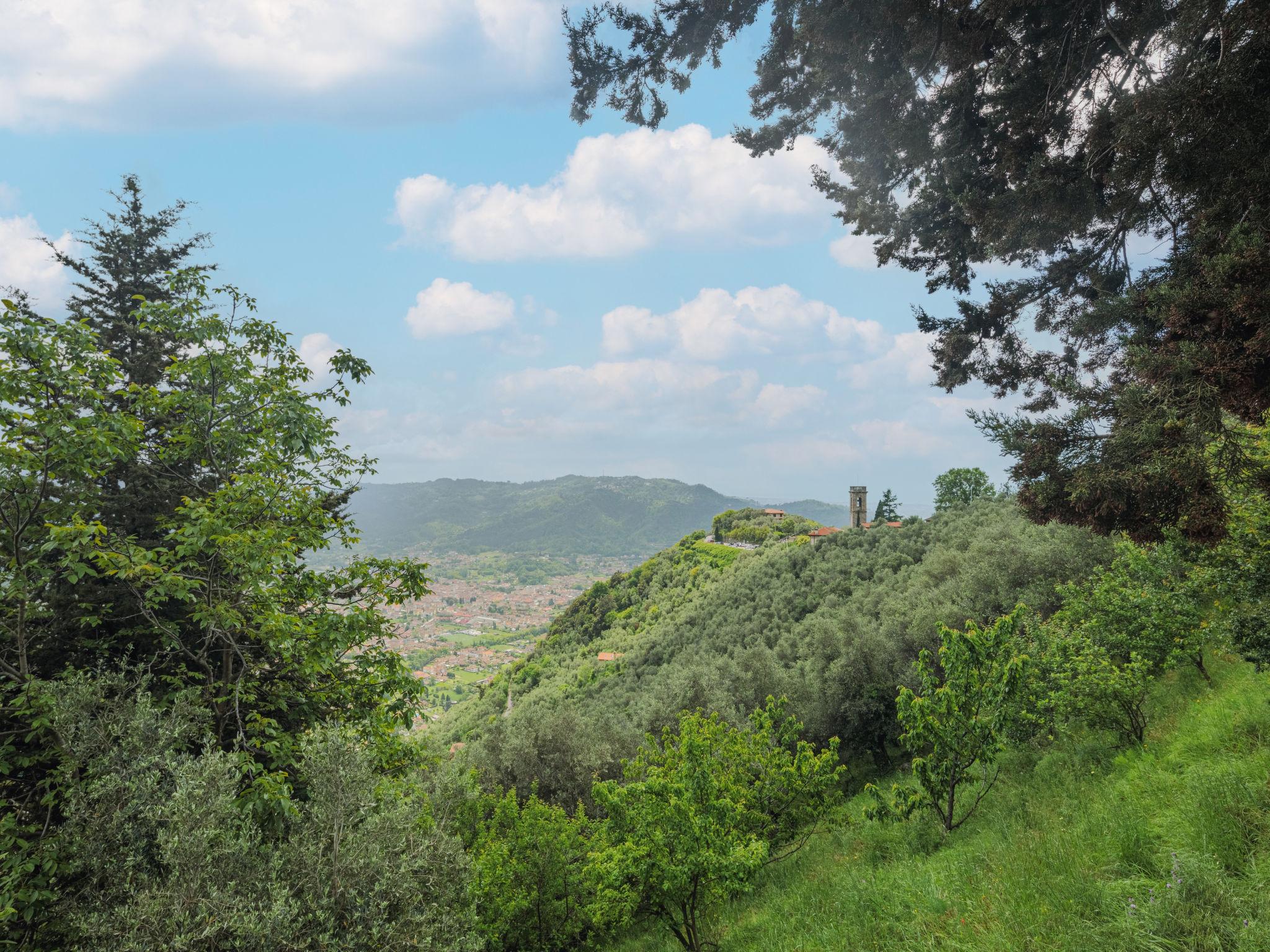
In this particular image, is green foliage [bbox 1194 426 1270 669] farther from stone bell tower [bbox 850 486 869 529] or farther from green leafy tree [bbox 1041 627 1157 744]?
stone bell tower [bbox 850 486 869 529]

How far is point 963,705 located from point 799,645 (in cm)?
2120

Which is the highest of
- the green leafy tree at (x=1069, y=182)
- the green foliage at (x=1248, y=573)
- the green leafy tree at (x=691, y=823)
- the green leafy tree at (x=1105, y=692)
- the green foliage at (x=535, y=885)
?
the green leafy tree at (x=1069, y=182)

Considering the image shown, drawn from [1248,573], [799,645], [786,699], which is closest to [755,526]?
[799,645]

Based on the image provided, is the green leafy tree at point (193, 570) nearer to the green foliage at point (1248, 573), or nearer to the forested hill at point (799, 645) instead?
the forested hill at point (799, 645)

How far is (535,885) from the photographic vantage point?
11492 mm

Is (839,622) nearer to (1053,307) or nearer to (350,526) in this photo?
(1053,307)

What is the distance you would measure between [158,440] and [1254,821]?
1321 cm

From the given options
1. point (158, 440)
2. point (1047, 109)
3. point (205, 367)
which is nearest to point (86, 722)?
point (205, 367)

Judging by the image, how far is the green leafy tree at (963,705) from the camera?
26.2ft

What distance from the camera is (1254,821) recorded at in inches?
176

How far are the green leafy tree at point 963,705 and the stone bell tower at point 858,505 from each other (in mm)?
62506

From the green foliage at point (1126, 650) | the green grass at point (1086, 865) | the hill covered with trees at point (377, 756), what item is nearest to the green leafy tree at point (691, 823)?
the hill covered with trees at point (377, 756)

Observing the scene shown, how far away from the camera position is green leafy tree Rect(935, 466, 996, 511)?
61.7m

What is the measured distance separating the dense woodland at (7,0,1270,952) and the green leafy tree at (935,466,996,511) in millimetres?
54890
